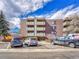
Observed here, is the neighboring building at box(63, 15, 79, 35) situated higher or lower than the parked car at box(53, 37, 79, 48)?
higher

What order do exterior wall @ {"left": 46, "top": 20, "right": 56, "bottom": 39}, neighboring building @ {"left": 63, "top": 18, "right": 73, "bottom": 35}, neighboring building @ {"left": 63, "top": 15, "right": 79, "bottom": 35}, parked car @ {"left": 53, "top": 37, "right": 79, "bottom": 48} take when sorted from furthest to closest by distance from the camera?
neighboring building @ {"left": 63, "top": 18, "right": 73, "bottom": 35} → neighboring building @ {"left": 63, "top": 15, "right": 79, "bottom": 35} → exterior wall @ {"left": 46, "top": 20, "right": 56, "bottom": 39} → parked car @ {"left": 53, "top": 37, "right": 79, "bottom": 48}

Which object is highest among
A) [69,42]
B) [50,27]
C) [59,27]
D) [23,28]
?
[59,27]

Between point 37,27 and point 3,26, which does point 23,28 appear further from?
point 3,26

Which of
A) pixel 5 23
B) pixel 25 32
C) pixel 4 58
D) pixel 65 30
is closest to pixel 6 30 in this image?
pixel 5 23

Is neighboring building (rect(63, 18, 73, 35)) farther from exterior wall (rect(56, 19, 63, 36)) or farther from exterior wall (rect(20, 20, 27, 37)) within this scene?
exterior wall (rect(20, 20, 27, 37))

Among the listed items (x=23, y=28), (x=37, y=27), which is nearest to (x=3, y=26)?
(x=23, y=28)

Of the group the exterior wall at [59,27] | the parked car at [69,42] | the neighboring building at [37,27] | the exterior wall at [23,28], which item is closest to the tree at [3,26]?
the exterior wall at [23,28]

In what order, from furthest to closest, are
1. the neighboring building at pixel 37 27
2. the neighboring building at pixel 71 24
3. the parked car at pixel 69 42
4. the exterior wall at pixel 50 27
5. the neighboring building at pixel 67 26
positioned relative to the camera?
the neighboring building at pixel 67 26 → the neighboring building at pixel 71 24 → the exterior wall at pixel 50 27 → the neighboring building at pixel 37 27 → the parked car at pixel 69 42

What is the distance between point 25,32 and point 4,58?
62.9m

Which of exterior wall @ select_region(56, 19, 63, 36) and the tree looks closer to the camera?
the tree

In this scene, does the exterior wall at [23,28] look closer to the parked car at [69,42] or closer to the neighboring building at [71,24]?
the neighboring building at [71,24]

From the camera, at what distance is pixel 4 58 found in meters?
18.3

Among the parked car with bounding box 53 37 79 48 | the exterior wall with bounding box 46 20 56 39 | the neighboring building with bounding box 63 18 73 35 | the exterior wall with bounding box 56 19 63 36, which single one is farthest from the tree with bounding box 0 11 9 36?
the neighboring building with bounding box 63 18 73 35

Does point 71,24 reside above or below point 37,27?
above
